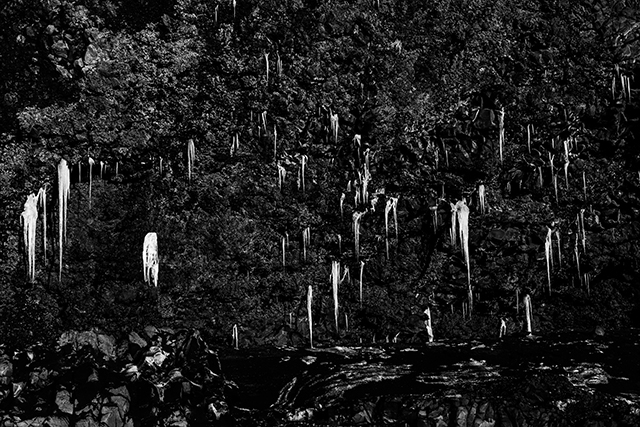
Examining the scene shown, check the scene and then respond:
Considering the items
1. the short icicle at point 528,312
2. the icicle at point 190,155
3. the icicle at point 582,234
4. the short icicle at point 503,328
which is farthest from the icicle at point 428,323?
the icicle at point 190,155

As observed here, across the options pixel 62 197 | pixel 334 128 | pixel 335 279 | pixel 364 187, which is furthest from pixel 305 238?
pixel 62 197

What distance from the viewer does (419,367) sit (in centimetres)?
1717

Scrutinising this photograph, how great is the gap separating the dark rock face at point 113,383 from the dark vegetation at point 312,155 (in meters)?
9.52

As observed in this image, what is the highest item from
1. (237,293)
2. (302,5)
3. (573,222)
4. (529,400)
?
(302,5)

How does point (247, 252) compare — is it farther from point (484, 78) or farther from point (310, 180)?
point (484, 78)

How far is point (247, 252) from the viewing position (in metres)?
25.2

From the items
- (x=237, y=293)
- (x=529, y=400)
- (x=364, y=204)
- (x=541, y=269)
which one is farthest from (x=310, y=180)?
(x=529, y=400)

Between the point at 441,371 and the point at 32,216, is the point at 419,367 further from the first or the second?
the point at 32,216

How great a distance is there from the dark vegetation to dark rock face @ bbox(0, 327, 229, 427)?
9.52 metres

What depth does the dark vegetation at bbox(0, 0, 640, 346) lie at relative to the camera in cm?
Result: 2433

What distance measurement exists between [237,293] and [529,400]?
13.4 m

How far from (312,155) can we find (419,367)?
9.83 m

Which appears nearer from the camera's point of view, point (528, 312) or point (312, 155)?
point (312, 155)

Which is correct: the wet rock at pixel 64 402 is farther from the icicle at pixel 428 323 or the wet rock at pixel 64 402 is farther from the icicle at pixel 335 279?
the icicle at pixel 428 323
